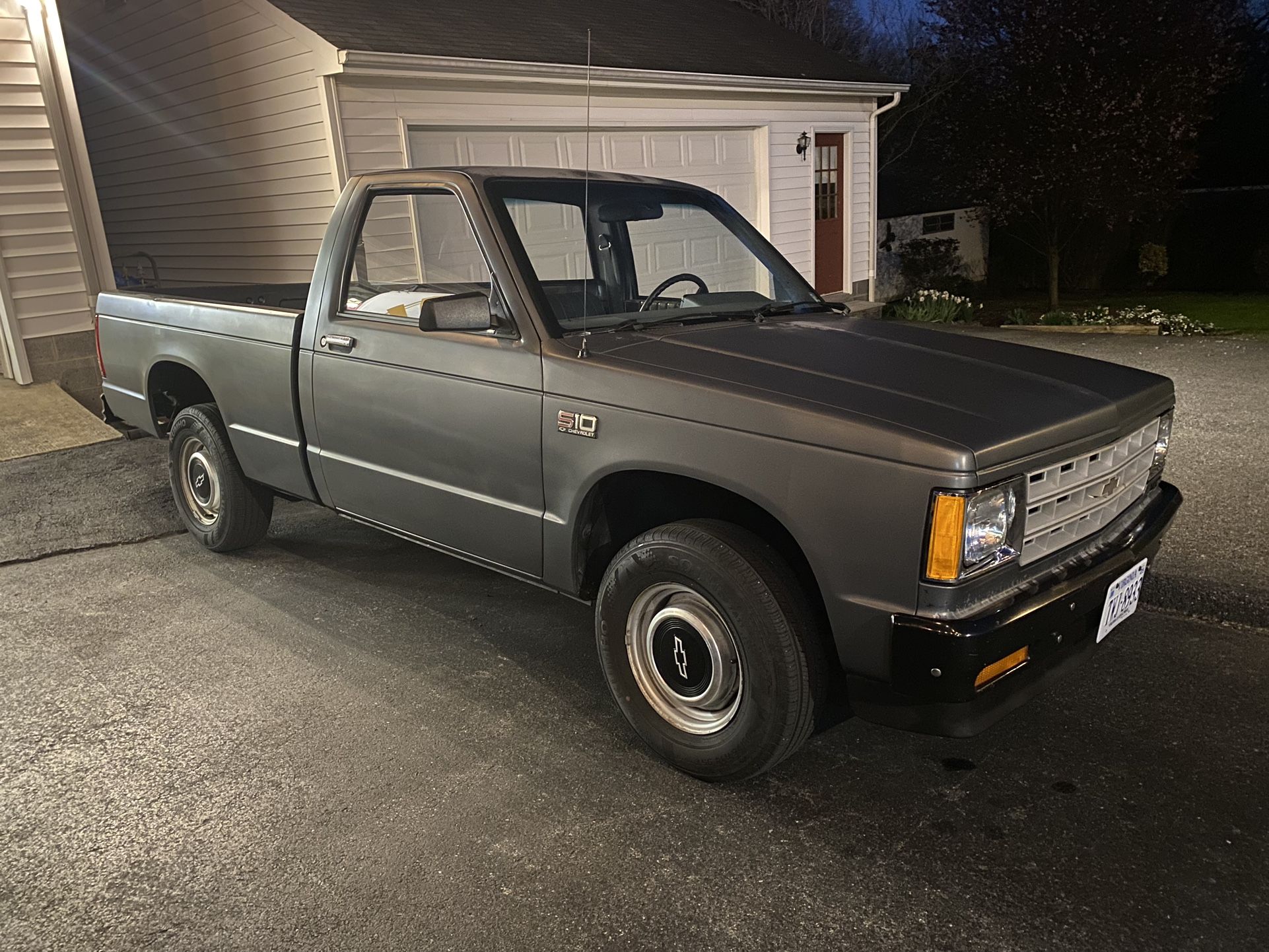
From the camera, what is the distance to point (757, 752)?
2957 mm

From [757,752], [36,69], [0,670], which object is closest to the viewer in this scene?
[757,752]

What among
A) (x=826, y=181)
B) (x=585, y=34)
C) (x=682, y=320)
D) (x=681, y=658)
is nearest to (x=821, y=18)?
(x=826, y=181)

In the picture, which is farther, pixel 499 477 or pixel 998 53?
pixel 998 53

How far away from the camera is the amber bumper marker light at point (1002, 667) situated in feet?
8.59

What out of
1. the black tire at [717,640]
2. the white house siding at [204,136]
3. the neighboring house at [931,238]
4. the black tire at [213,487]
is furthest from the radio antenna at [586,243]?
the neighboring house at [931,238]

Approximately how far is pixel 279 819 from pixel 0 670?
1.89 meters

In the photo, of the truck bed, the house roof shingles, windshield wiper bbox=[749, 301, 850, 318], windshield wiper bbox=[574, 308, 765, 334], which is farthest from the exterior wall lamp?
windshield wiper bbox=[574, 308, 765, 334]

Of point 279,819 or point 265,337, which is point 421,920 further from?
point 265,337

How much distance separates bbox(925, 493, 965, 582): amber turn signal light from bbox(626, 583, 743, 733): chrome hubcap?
701mm

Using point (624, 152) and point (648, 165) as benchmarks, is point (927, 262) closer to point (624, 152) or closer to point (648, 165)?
point (648, 165)

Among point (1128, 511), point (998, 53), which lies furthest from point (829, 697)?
point (998, 53)

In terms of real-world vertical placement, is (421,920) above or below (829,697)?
below

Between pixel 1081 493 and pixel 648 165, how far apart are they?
9471mm

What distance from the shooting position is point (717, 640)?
304cm
